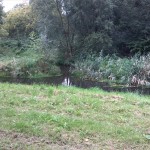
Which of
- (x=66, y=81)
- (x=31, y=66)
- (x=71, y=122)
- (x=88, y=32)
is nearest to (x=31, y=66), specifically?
(x=31, y=66)

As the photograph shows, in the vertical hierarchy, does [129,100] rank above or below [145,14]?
below

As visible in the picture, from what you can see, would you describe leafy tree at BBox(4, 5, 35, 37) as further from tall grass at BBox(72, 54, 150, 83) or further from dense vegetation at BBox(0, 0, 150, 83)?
tall grass at BBox(72, 54, 150, 83)

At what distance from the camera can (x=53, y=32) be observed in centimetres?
2483

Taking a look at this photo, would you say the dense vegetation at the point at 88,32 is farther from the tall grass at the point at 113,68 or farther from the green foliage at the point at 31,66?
the tall grass at the point at 113,68

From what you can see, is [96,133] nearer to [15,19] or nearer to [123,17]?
[123,17]

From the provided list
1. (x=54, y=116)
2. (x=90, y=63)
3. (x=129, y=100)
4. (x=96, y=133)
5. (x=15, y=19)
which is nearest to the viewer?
(x=96, y=133)

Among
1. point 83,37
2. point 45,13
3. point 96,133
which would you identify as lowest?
point 96,133

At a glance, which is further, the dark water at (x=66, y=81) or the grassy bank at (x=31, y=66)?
the grassy bank at (x=31, y=66)

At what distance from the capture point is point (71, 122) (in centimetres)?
571

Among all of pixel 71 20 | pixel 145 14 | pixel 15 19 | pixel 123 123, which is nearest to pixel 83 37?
pixel 71 20

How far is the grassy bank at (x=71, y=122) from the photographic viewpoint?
4844 millimetres

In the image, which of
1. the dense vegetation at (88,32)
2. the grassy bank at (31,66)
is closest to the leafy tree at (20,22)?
the dense vegetation at (88,32)

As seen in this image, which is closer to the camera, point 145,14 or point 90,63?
point 90,63

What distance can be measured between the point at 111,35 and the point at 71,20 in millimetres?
3382
